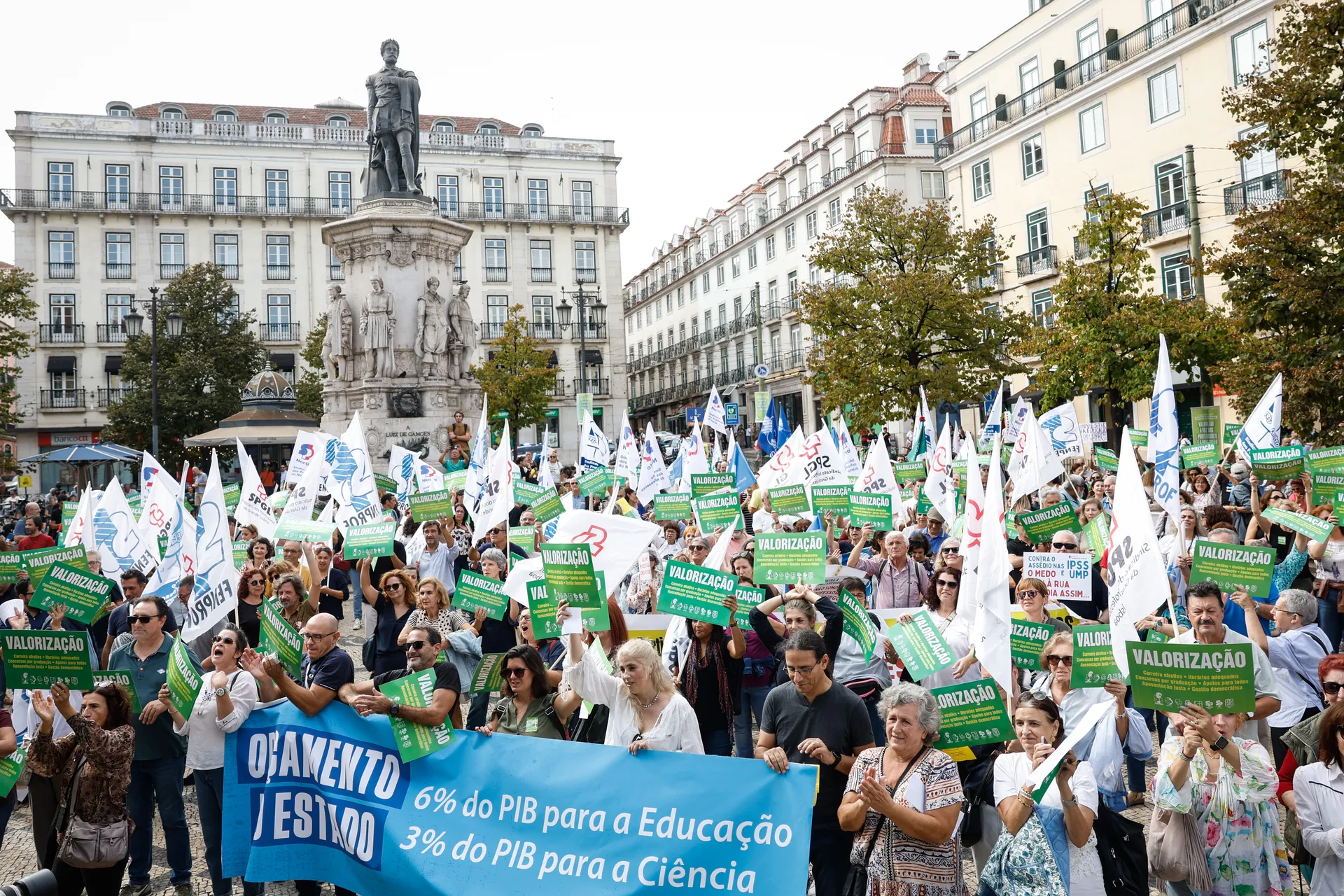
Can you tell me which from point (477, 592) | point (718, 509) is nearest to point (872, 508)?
point (718, 509)

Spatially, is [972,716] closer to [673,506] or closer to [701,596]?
[701,596]

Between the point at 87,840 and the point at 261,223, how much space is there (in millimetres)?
60666

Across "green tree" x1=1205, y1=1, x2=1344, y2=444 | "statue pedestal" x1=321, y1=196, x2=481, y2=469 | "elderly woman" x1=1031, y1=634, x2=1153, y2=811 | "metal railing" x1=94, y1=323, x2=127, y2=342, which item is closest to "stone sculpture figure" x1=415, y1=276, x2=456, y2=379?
"statue pedestal" x1=321, y1=196, x2=481, y2=469

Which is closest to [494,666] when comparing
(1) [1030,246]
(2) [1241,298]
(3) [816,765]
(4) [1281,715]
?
(3) [816,765]

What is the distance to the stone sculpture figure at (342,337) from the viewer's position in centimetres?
2236

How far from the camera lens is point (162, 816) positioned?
6332mm

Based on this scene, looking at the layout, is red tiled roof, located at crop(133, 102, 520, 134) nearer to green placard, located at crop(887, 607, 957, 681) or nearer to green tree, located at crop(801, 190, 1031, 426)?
green tree, located at crop(801, 190, 1031, 426)

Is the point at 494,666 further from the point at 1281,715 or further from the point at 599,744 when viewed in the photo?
the point at 1281,715

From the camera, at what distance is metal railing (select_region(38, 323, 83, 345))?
58719 mm

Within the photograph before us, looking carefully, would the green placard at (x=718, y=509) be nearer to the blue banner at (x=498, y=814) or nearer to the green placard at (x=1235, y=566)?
the green placard at (x=1235, y=566)

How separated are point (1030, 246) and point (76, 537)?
36.3 metres

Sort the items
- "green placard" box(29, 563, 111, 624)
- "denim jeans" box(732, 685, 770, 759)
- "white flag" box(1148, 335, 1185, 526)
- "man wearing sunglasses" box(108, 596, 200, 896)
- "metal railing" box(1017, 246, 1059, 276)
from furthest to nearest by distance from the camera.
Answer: "metal railing" box(1017, 246, 1059, 276), "white flag" box(1148, 335, 1185, 526), "green placard" box(29, 563, 111, 624), "denim jeans" box(732, 685, 770, 759), "man wearing sunglasses" box(108, 596, 200, 896)

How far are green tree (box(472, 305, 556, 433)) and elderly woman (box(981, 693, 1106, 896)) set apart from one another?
145ft

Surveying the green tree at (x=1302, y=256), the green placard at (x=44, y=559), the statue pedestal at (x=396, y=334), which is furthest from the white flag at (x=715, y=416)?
the green placard at (x=44, y=559)
